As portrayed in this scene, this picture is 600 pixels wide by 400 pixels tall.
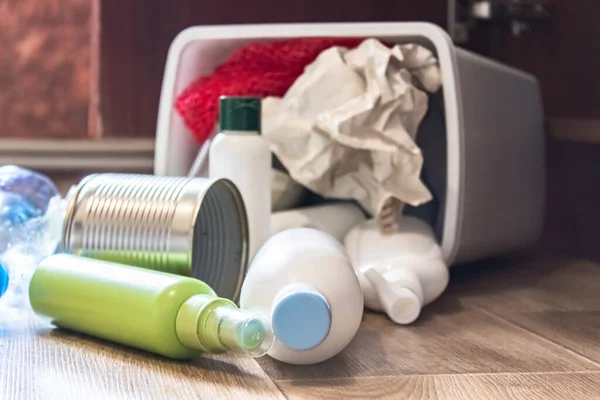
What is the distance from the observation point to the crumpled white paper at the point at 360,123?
37.6 inches

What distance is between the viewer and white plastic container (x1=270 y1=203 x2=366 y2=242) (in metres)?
0.98

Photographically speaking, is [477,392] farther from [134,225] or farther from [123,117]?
[123,117]

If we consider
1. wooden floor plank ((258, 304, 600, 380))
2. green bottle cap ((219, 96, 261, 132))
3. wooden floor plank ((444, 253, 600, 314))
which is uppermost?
green bottle cap ((219, 96, 261, 132))

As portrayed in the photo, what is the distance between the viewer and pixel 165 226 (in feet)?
2.50

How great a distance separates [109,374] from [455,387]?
250 millimetres

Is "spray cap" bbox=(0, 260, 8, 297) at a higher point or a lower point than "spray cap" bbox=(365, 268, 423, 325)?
higher

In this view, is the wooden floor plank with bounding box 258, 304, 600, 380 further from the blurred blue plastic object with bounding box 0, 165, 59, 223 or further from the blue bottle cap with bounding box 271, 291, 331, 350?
the blurred blue plastic object with bounding box 0, 165, 59, 223

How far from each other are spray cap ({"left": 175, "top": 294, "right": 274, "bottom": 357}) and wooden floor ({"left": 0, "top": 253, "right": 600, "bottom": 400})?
0.08 feet

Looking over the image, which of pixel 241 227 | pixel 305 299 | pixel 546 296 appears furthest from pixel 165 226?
pixel 546 296

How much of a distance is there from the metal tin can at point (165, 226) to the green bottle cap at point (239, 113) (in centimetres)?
9

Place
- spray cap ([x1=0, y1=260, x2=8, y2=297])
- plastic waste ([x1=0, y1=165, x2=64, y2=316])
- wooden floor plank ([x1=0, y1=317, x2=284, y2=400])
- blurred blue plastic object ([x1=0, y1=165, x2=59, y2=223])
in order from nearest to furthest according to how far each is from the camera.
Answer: wooden floor plank ([x1=0, y1=317, x2=284, y2=400]) < spray cap ([x1=0, y1=260, x2=8, y2=297]) < plastic waste ([x1=0, y1=165, x2=64, y2=316]) < blurred blue plastic object ([x1=0, y1=165, x2=59, y2=223])

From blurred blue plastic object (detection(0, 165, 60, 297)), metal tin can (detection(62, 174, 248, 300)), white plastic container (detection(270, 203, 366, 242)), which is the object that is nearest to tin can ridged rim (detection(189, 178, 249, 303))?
metal tin can (detection(62, 174, 248, 300))

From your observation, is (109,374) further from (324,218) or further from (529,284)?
(529,284)

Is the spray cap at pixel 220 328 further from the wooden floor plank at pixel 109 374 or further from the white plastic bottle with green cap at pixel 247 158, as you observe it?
the white plastic bottle with green cap at pixel 247 158
